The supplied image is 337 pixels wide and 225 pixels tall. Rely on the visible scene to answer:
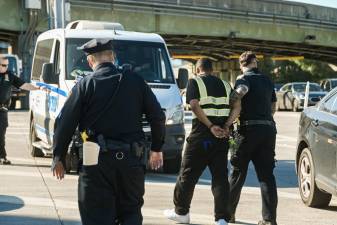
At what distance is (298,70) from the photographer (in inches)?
3354

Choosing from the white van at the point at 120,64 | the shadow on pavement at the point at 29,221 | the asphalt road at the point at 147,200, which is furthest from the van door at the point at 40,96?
the shadow on pavement at the point at 29,221

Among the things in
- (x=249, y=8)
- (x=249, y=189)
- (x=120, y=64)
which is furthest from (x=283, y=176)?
(x=249, y=8)

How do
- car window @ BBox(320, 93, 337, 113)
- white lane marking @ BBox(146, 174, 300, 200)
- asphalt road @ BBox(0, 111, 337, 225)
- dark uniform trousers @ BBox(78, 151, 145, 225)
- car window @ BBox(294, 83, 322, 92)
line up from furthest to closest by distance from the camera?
car window @ BBox(294, 83, 322, 92), white lane marking @ BBox(146, 174, 300, 200), car window @ BBox(320, 93, 337, 113), asphalt road @ BBox(0, 111, 337, 225), dark uniform trousers @ BBox(78, 151, 145, 225)

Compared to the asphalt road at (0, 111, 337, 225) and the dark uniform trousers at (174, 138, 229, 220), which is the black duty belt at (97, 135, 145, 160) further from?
the asphalt road at (0, 111, 337, 225)

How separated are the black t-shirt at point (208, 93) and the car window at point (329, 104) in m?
1.46

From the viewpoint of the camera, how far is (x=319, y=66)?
83.6m

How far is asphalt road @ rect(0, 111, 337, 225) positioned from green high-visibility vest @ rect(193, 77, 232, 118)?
116 cm

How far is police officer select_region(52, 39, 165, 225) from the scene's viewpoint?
16.2ft

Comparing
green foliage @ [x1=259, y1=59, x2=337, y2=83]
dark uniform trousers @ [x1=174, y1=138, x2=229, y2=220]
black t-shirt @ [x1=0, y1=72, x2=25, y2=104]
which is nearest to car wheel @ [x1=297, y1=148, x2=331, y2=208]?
dark uniform trousers @ [x1=174, y1=138, x2=229, y2=220]

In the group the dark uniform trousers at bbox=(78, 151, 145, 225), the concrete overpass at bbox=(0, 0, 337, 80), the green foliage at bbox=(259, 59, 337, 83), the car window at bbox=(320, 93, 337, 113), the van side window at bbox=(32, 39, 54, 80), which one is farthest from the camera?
the green foliage at bbox=(259, 59, 337, 83)

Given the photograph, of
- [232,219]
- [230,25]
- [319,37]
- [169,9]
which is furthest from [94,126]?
[319,37]

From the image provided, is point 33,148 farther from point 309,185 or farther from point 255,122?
point 255,122

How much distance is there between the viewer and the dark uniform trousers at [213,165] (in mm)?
7008

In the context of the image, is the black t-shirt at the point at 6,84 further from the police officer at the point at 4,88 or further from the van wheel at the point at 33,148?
the van wheel at the point at 33,148
